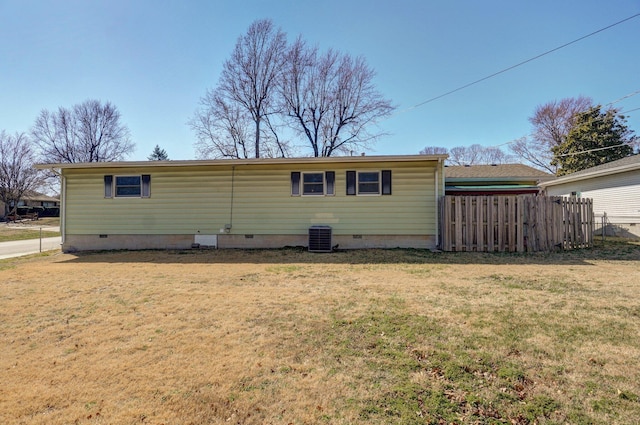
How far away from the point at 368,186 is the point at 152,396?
8341mm

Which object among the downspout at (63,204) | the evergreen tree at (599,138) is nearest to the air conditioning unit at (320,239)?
the downspout at (63,204)

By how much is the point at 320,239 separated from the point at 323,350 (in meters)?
6.50

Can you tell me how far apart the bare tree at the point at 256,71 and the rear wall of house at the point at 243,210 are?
39.4 feet

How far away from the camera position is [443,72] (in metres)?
14.1

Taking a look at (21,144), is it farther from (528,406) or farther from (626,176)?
(626,176)

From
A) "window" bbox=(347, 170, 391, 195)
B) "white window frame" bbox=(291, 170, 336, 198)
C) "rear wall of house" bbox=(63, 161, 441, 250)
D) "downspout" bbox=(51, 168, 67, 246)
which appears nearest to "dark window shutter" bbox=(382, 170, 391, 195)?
"window" bbox=(347, 170, 391, 195)

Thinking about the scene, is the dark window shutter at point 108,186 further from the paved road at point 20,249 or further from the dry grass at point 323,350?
the dry grass at point 323,350

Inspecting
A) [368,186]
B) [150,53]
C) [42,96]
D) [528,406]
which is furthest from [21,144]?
[528,406]

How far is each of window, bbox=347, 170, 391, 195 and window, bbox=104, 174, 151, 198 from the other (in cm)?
704

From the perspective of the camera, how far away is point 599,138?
22047 mm

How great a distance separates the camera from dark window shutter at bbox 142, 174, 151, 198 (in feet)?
34.1

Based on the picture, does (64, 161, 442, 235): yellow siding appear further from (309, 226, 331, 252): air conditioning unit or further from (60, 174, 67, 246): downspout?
(309, 226, 331, 252): air conditioning unit

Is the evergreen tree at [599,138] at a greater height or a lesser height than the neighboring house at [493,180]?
greater

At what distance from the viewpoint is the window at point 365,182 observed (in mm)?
9648
